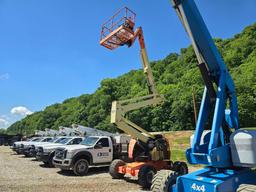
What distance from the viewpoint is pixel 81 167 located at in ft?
49.4

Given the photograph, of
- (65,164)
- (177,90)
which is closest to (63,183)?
(65,164)

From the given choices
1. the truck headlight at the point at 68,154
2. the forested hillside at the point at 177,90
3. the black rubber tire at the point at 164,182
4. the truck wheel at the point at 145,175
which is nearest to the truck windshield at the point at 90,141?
the truck headlight at the point at 68,154

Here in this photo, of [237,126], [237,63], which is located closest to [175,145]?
[237,126]

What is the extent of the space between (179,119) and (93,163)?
107ft

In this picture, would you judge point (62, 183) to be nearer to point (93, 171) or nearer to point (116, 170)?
point (116, 170)

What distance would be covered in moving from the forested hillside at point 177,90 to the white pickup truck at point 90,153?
83.8 feet

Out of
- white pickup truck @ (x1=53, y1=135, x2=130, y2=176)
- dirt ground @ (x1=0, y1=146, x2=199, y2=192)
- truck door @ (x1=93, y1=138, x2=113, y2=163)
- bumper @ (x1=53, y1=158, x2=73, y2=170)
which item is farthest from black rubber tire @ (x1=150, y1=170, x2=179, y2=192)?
truck door @ (x1=93, y1=138, x2=113, y2=163)

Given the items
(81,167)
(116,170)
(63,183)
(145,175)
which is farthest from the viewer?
(81,167)

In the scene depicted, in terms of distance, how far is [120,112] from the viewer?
1312cm

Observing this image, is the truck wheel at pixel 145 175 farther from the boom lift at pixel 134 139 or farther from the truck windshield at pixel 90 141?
the truck windshield at pixel 90 141

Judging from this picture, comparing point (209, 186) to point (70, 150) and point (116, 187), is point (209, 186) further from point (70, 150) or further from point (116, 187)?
point (70, 150)

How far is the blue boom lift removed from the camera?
21.7 feet

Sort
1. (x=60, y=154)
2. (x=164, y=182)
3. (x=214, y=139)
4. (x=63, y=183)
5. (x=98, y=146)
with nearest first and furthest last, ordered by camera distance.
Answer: (x=214, y=139)
(x=164, y=182)
(x=63, y=183)
(x=60, y=154)
(x=98, y=146)

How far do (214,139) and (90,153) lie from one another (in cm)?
969
